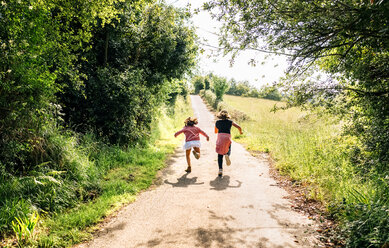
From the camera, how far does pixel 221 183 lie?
19.8 ft

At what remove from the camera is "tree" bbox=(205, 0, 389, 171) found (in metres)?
3.70

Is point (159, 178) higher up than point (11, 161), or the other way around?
point (11, 161)

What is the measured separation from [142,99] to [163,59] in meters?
2.39

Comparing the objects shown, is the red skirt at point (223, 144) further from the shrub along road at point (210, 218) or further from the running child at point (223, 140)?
the shrub along road at point (210, 218)

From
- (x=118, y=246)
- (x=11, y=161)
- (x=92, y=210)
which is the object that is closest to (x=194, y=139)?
(x=92, y=210)

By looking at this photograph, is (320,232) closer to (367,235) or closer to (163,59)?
(367,235)

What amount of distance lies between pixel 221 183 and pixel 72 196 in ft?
11.9

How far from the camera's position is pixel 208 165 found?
7.84 meters

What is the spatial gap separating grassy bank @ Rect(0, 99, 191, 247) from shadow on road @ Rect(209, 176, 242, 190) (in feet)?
5.86

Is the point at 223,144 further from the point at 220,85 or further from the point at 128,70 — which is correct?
the point at 220,85

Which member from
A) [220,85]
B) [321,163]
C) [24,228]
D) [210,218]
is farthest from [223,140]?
[220,85]

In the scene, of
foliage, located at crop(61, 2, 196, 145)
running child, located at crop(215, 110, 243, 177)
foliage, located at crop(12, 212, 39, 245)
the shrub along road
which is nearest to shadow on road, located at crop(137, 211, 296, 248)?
the shrub along road

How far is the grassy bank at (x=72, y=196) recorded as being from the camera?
344 cm

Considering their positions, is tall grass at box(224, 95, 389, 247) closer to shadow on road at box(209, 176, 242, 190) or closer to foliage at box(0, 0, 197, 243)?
shadow on road at box(209, 176, 242, 190)
